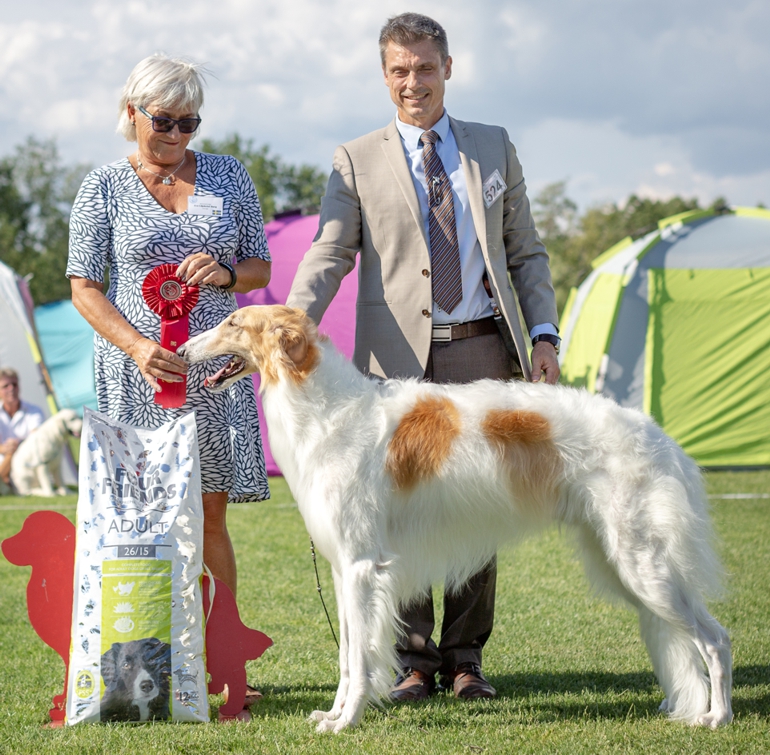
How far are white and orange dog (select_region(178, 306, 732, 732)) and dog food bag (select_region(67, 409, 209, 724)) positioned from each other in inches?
17.1

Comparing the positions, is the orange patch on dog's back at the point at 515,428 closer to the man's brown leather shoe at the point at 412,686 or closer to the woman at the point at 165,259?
the woman at the point at 165,259

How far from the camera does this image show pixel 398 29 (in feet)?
12.0

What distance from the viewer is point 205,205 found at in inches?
141

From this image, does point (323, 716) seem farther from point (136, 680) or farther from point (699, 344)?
point (699, 344)

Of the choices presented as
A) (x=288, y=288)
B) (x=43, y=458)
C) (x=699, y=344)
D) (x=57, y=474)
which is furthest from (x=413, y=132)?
(x=57, y=474)

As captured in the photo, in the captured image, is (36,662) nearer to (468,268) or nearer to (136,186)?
(136,186)

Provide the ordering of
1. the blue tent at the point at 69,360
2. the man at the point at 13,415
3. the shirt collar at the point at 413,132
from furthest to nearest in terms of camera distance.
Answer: the blue tent at the point at 69,360 → the man at the point at 13,415 → the shirt collar at the point at 413,132

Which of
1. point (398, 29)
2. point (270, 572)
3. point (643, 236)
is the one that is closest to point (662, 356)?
point (643, 236)

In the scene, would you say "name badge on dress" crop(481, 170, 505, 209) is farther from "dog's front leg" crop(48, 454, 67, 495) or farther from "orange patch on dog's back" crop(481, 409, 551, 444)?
"dog's front leg" crop(48, 454, 67, 495)

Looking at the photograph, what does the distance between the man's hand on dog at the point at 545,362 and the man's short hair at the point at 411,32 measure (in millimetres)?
1342

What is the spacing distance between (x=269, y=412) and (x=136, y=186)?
1.14 metres

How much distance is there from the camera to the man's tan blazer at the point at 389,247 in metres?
3.71

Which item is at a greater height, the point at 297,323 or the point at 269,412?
the point at 297,323

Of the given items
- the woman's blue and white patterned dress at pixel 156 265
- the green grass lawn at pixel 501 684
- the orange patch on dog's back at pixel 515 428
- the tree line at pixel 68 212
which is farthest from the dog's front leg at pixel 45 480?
the tree line at pixel 68 212
